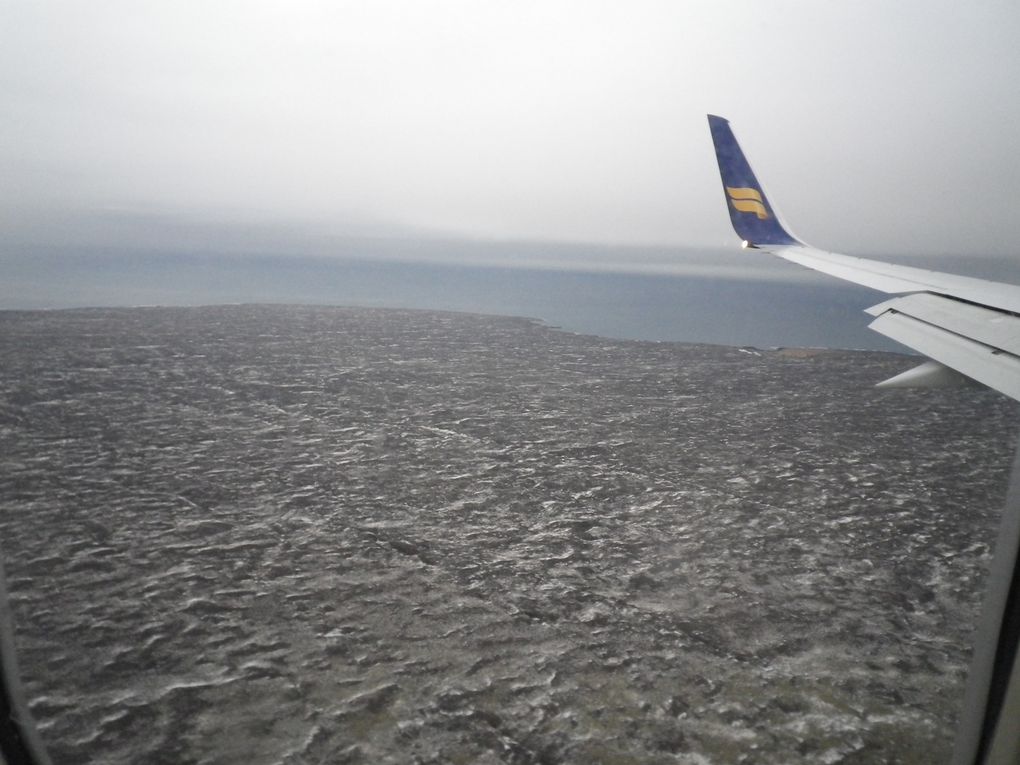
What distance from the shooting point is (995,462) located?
3025mm

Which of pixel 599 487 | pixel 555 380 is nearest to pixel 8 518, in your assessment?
pixel 599 487

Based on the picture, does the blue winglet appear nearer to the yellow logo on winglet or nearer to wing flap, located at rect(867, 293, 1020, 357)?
the yellow logo on winglet

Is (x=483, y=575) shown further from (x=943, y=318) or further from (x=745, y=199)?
(x=745, y=199)

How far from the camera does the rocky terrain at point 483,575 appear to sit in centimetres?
103

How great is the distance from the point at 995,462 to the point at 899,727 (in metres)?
2.67

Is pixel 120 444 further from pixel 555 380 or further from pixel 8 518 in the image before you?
pixel 555 380

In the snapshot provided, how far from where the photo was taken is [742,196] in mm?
3619

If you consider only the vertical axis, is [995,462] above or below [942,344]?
below

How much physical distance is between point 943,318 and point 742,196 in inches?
90.3

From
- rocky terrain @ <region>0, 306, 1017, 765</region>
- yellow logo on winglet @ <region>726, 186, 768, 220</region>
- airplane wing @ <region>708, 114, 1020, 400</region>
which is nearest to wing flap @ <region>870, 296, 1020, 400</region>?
airplane wing @ <region>708, 114, 1020, 400</region>

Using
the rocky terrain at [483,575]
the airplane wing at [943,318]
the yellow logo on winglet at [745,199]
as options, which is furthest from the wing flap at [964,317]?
the yellow logo on winglet at [745,199]

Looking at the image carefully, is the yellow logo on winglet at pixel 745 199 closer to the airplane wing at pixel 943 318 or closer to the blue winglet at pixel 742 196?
the blue winglet at pixel 742 196

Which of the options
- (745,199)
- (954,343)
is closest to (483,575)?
(954,343)

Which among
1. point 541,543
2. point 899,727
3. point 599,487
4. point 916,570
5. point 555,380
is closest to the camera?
point 899,727
